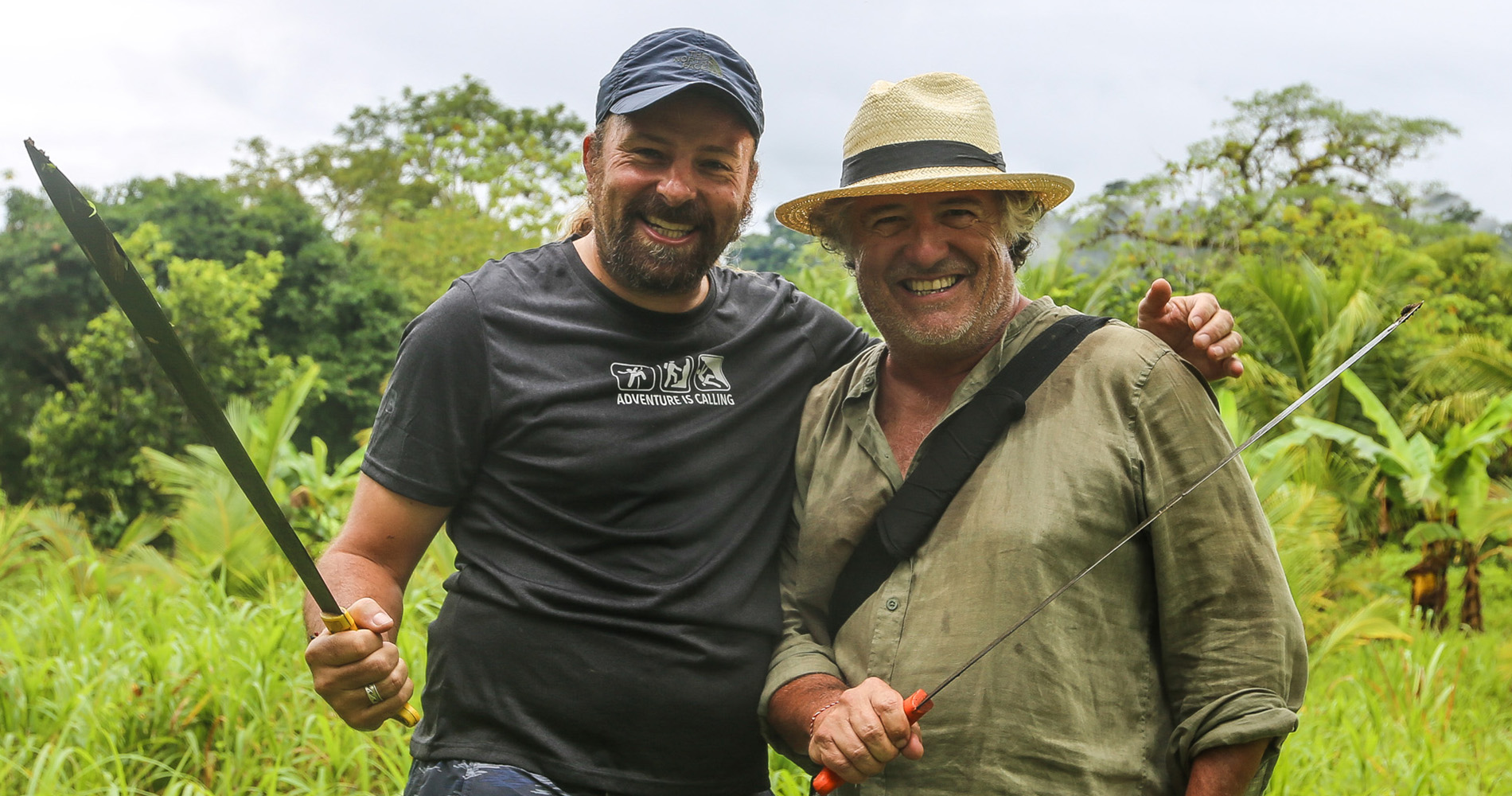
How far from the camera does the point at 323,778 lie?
424cm

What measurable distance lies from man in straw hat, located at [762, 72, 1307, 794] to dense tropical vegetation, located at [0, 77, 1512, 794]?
960 mm

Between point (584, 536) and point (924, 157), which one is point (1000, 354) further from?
point (584, 536)

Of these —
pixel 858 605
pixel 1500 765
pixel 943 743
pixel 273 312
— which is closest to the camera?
pixel 943 743

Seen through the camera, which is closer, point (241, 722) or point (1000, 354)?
point (1000, 354)

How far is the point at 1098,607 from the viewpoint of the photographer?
210 centimetres

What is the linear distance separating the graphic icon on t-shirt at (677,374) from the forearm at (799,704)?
647mm

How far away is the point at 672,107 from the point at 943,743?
1.37m

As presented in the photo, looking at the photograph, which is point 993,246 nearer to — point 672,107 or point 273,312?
point 672,107

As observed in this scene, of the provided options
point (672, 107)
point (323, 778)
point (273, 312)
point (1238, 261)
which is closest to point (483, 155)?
point (273, 312)

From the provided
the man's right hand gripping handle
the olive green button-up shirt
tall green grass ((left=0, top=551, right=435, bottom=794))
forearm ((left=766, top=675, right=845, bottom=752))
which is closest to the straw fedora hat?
the olive green button-up shirt

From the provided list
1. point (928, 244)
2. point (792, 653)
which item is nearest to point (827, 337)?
point (928, 244)

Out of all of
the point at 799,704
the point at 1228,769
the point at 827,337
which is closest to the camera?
the point at 1228,769

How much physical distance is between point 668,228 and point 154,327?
125 centimetres

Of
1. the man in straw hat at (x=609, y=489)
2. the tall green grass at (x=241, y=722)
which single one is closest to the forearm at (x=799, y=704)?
the man in straw hat at (x=609, y=489)
